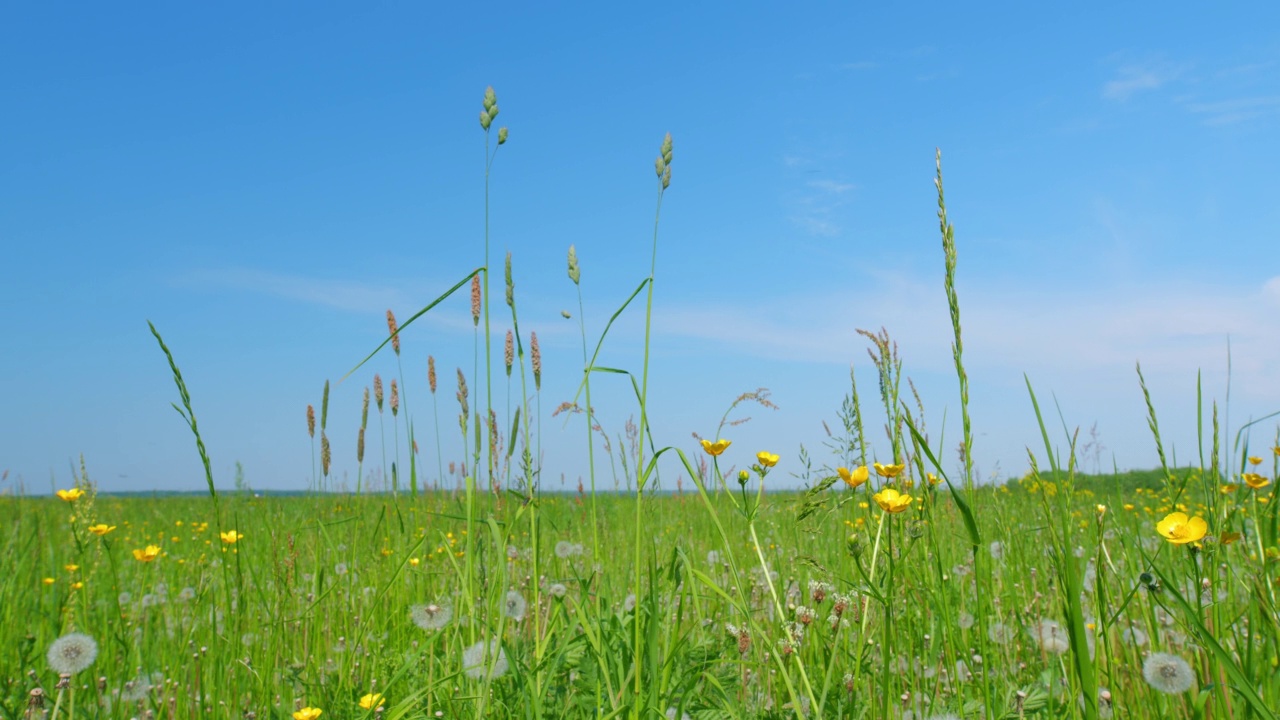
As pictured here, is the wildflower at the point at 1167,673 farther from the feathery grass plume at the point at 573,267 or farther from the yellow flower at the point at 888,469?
the feathery grass plume at the point at 573,267

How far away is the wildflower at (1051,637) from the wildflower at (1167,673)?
436 millimetres

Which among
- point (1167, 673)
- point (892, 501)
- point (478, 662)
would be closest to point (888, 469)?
point (892, 501)

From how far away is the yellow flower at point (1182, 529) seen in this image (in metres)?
1.38

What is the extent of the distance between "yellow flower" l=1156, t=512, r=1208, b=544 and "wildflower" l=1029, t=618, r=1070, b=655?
0.72 m

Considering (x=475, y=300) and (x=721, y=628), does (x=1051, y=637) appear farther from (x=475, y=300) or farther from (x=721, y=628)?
(x=475, y=300)

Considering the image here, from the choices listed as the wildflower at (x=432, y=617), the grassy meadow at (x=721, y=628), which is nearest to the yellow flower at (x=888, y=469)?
the grassy meadow at (x=721, y=628)

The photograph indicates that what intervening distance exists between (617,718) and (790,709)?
48 cm

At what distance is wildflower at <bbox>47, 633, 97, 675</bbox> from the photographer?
6.29 ft

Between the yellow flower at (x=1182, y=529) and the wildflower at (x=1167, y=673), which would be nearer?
the yellow flower at (x=1182, y=529)

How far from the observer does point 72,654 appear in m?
1.97

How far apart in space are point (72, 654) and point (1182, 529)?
2509mm

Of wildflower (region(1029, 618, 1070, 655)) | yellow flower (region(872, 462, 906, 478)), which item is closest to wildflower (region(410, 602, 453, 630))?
yellow flower (region(872, 462, 906, 478))

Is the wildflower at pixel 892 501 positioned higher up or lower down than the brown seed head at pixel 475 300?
lower down

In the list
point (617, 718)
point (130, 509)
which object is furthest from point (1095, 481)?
point (130, 509)
